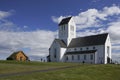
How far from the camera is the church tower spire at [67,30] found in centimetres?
8894

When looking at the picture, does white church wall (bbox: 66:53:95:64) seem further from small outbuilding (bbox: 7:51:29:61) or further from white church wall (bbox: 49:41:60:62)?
small outbuilding (bbox: 7:51:29:61)

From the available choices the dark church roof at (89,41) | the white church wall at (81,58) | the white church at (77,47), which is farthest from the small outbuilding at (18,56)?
the dark church roof at (89,41)

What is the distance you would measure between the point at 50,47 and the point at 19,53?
16034 mm

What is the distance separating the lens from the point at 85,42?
81.5 metres

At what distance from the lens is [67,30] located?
8906 cm

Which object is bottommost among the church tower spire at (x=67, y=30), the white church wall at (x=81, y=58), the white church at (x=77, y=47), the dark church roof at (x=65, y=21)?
the white church wall at (x=81, y=58)

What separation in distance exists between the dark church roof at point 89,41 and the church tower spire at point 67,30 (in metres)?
2.47

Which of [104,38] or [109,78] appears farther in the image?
[104,38]

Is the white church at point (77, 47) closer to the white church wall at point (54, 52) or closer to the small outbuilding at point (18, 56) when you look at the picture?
the white church wall at point (54, 52)

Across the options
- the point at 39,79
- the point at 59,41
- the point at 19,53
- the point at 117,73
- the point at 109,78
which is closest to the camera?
the point at 39,79

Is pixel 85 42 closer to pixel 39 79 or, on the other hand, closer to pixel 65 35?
pixel 65 35

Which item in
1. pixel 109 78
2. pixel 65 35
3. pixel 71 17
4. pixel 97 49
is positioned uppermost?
pixel 71 17

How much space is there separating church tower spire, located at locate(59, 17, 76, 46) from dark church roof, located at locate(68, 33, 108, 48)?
2469 millimetres

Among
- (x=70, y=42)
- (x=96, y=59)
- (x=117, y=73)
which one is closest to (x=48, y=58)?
(x=70, y=42)
